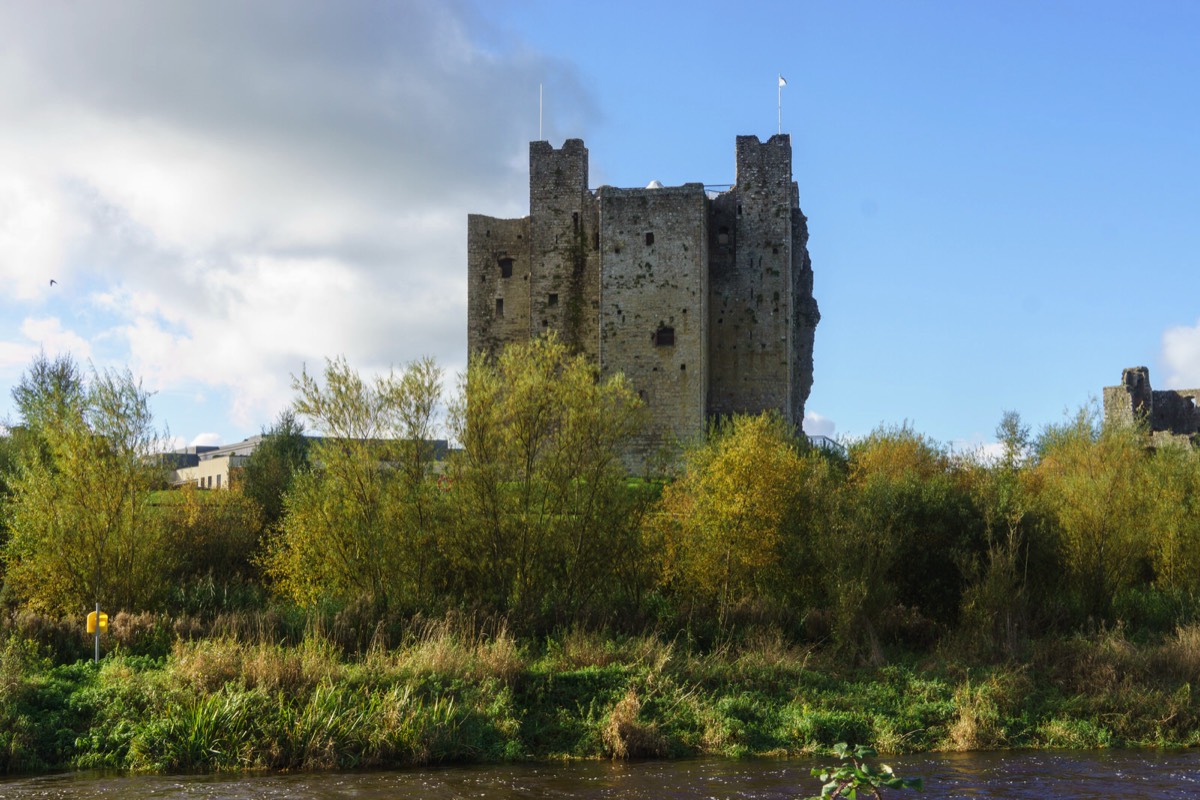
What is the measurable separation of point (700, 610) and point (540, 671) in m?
5.00

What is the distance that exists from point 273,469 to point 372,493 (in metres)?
11.6

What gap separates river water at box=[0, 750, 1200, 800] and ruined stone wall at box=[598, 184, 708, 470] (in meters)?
25.1

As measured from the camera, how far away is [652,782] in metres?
14.2

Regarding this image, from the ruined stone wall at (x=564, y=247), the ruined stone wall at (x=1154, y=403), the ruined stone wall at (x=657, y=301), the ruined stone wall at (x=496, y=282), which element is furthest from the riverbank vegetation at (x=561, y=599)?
the ruined stone wall at (x=1154, y=403)

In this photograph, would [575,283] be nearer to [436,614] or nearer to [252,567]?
[252,567]

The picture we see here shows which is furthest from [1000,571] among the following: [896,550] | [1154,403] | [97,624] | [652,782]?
[1154,403]

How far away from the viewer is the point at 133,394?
71.6 feet

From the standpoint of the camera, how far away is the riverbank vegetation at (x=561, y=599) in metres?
Answer: 15.9

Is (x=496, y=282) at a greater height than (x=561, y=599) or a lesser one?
greater

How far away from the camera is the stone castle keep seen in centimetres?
4084

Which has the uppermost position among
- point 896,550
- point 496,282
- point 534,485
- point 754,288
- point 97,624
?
point 496,282

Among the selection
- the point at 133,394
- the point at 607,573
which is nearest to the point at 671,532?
the point at 607,573

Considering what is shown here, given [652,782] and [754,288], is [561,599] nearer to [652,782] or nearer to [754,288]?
[652,782]

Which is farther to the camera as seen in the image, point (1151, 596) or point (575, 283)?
point (575, 283)
